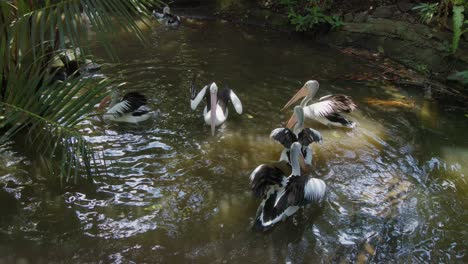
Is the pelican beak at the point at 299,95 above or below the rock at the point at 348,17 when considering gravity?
below

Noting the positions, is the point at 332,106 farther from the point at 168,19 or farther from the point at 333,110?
the point at 168,19

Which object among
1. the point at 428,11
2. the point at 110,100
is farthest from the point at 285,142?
the point at 428,11

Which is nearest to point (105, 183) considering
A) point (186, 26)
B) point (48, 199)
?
point (48, 199)

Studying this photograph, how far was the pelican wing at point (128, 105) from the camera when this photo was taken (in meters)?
4.94

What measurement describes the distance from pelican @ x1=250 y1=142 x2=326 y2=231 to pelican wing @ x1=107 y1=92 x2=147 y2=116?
2087 millimetres

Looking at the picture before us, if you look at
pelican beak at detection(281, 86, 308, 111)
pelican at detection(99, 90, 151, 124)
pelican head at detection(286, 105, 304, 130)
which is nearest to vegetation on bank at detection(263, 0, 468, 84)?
pelican beak at detection(281, 86, 308, 111)

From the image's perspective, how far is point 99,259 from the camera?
309 centimetres

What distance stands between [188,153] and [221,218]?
1220 millimetres

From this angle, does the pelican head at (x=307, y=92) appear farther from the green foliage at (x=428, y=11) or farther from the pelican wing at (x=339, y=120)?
the green foliage at (x=428, y=11)

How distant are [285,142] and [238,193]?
2.51 feet

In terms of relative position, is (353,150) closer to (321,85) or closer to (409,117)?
(409,117)

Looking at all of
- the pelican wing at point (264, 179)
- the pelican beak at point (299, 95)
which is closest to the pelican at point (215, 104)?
the pelican beak at point (299, 95)

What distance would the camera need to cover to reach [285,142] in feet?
14.1

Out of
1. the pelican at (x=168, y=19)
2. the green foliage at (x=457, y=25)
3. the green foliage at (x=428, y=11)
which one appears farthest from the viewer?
the pelican at (x=168, y=19)
